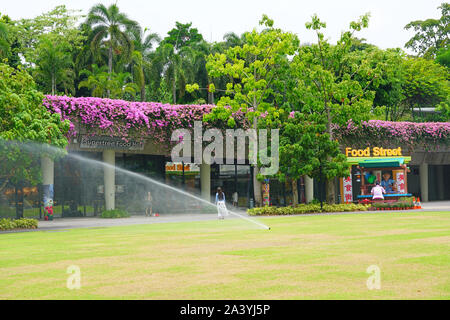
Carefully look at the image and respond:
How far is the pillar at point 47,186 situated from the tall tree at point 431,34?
200 ft

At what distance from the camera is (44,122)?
2897 cm

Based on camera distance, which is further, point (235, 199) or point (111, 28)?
point (111, 28)

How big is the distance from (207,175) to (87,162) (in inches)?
413

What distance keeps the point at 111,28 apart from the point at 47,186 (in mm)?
25098

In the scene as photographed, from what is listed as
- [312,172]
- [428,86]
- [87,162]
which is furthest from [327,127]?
[428,86]

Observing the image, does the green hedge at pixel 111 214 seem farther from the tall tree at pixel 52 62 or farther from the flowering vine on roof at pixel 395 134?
the flowering vine on roof at pixel 395 134

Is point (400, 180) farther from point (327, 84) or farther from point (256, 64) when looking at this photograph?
point (256, 64)

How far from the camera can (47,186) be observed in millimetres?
39250

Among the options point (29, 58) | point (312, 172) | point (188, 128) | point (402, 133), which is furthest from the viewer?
point (29, 58)

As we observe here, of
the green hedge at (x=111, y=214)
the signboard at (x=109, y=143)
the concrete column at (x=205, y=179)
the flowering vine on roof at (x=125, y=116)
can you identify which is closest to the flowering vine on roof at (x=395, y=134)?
the concrete column at (x=205, y=179)

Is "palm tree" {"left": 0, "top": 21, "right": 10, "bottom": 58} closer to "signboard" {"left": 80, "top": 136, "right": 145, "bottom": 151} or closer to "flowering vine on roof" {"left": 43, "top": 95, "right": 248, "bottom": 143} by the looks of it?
"flowering vine on roof" {"left": 43, "top": 95, "right": 248, "bottom": 143}

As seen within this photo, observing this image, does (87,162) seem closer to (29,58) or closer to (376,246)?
(29,58)

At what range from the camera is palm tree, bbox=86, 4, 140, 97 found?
193 feet

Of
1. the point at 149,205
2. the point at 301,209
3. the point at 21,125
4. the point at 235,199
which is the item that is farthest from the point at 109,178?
the point at 21,125
